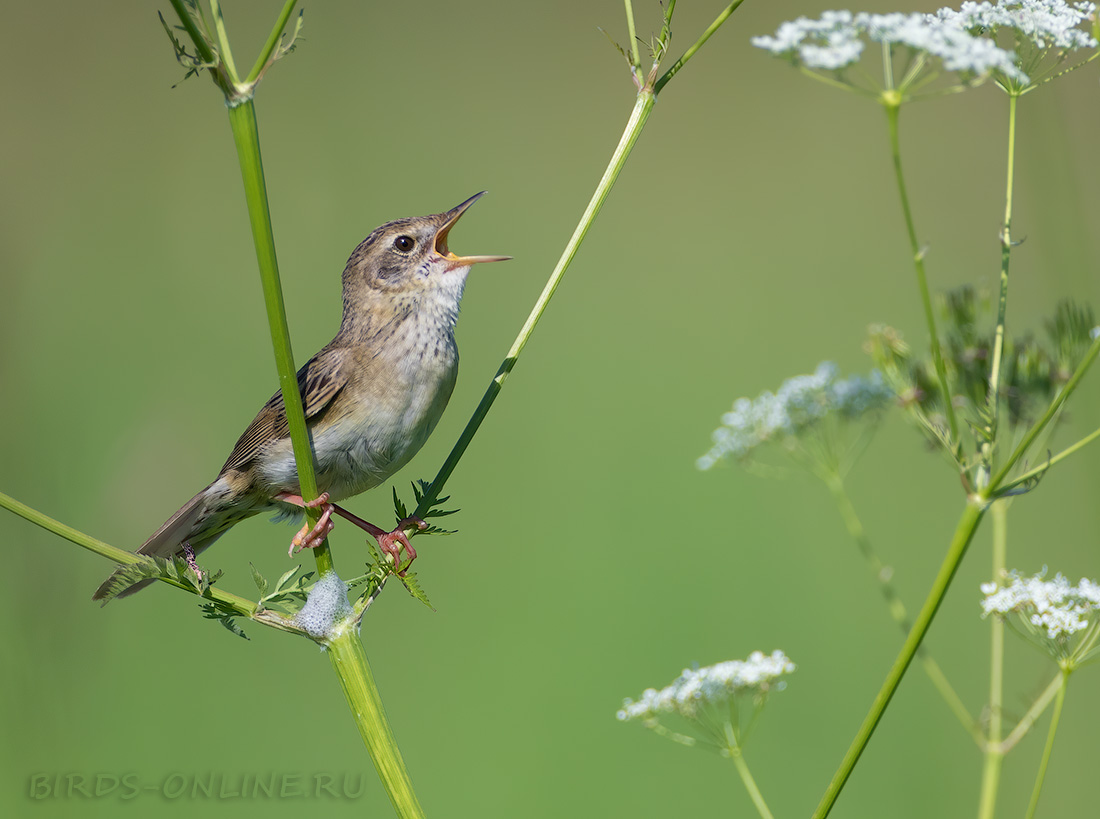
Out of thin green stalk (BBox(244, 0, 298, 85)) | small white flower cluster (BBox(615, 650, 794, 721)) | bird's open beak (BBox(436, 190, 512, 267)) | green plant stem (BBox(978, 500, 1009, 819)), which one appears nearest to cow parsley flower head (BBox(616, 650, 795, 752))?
small white flower cluster (BBox(615, 650, 794, 721))

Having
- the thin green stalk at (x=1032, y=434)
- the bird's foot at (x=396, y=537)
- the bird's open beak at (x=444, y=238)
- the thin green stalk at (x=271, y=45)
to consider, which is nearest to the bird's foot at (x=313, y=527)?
the bird's foot at (x=396, y=537)

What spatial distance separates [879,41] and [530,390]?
6.56 m

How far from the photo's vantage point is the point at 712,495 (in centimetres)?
689

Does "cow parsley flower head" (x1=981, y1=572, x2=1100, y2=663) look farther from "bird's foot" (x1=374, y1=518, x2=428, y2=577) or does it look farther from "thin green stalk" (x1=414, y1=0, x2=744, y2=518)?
"bird's foot" (x1=374, y1=518, x2=428, y2=577)

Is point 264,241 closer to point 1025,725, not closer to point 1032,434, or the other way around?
point 1032,434

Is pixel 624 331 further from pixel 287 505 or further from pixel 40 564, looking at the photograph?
pixel 40 564

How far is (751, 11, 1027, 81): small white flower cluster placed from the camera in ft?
4.78

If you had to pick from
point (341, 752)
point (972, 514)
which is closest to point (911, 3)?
point (341, 752)

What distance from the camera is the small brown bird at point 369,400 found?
287 centimetres

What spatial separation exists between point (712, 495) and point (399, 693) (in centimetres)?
265

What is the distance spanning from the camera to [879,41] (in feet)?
5.10

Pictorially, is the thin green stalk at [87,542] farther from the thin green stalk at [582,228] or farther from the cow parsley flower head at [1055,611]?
the cow parsley flower head at [1055,611]

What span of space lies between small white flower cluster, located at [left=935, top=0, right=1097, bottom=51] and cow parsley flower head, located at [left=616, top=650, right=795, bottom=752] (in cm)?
130

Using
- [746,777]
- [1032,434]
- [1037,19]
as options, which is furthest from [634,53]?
[746,777]
